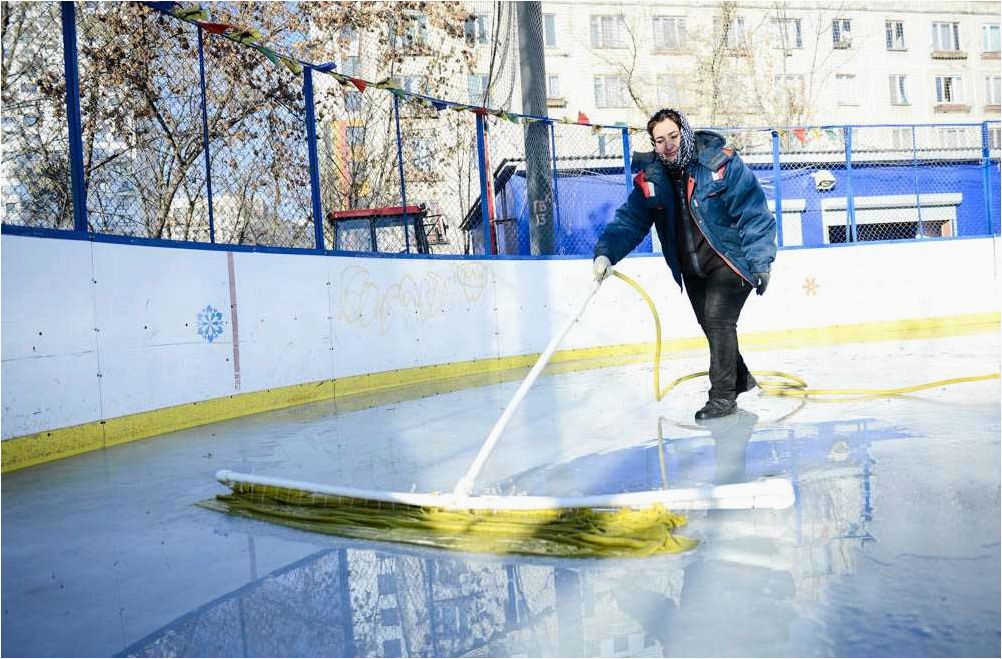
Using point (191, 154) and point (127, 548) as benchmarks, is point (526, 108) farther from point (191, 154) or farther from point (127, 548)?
point (127, 548)

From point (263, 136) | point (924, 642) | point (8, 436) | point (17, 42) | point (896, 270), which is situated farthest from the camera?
point (896, 270)

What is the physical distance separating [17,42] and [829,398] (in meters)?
8.14

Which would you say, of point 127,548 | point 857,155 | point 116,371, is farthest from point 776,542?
point 857,155

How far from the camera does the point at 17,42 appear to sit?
8852mm

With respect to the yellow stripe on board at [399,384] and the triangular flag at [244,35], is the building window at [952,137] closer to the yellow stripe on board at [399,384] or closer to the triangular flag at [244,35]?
the yellow stripe on board at [399,384]

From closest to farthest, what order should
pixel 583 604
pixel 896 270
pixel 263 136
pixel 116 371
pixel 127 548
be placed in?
1. pixel 583 604
2. pixel 127 548
3. pixel 116 371
4. pixel 263 136
5. pixel 896 270

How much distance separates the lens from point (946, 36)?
36.8 metres

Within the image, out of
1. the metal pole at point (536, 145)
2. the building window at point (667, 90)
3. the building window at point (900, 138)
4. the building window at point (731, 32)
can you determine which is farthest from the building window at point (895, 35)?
the metal pole at point (536, 145)

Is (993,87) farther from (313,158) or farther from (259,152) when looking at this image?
(313,158)

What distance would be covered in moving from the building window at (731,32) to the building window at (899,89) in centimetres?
1006

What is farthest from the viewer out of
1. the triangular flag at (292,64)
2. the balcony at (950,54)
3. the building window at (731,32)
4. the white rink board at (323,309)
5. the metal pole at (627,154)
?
the balcony at (950,54)

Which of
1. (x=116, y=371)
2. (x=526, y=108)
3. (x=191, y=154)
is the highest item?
(x=526, y=108)

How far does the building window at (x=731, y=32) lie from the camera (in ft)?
90.5

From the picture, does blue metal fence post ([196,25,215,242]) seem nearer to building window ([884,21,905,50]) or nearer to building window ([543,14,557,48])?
building window ([543,14,557,48])
